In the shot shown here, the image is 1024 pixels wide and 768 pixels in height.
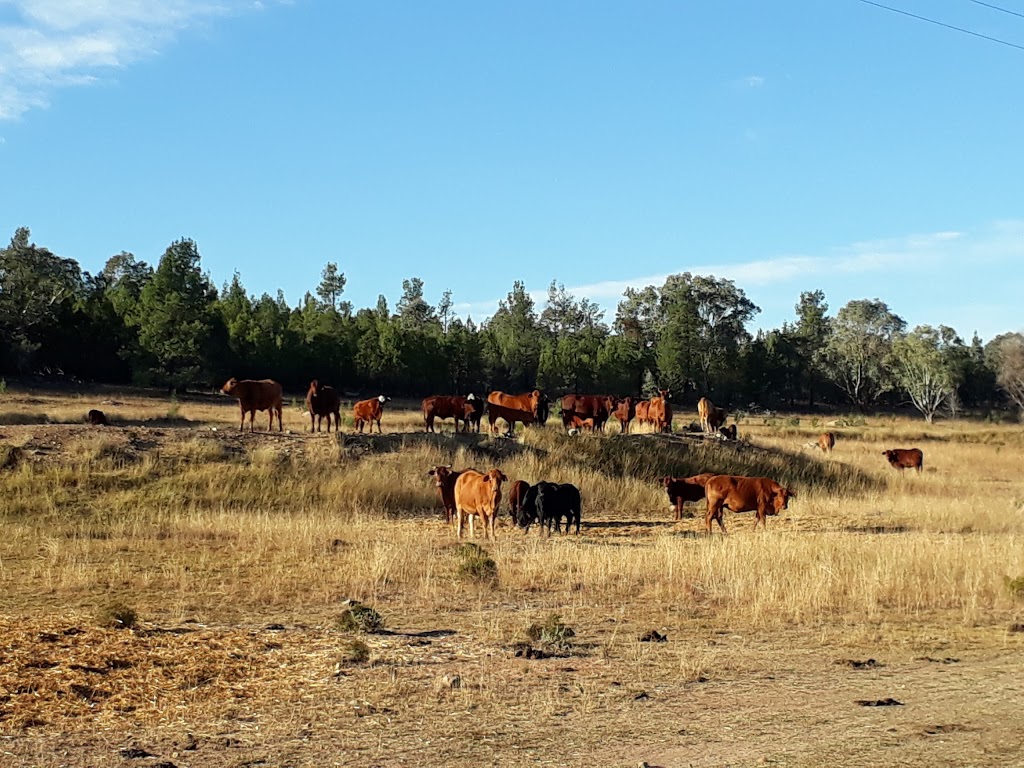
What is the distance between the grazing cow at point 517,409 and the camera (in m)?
32.8

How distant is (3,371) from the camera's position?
62.4 meters

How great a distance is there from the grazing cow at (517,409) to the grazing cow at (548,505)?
35.0 feet

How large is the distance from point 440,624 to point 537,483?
36.1 ft

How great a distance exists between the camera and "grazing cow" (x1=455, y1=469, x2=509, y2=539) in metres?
17.8

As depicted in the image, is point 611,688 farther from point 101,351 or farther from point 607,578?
point 101,351

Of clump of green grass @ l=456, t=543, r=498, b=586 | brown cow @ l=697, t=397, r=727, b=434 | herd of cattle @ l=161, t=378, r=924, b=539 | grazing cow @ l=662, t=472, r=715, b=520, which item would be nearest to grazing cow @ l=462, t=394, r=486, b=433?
herd of cattle @ l=161, t=378, r=924, b=539

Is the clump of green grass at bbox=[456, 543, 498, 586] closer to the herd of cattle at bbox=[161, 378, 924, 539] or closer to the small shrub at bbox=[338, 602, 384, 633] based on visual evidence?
the small shrub at bbox=[338, 602, 384, 633]

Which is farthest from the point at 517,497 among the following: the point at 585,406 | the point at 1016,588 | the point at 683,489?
the point at 585,406

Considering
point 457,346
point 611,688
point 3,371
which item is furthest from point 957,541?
point 457,346

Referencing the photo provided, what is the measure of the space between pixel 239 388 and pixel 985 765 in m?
24.1

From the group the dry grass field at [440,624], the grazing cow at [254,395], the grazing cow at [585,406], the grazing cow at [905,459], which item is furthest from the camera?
the grazing cow at [905,459]

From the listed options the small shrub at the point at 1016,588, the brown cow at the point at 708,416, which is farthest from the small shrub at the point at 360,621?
the brown cow at the point at 708,416

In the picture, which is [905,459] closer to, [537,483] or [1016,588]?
[537,483]

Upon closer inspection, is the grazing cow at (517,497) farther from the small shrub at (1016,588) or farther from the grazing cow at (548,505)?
the small shrub at (1016,588)
